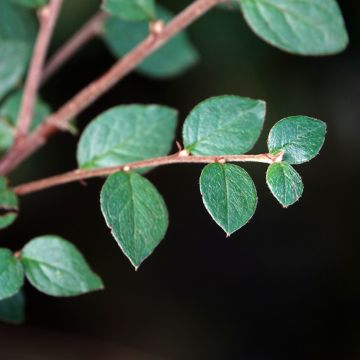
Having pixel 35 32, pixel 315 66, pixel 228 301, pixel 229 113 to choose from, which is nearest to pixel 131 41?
pixel 35 32

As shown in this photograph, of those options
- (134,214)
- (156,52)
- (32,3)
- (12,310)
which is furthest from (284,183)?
(156,52)

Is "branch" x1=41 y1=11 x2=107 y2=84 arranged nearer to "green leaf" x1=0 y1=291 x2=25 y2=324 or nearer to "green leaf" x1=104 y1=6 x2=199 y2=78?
"green leaf" x1=104 y1=6 x2=199 y2=78

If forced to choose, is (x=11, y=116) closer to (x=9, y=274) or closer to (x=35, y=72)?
(x=35, y=72)

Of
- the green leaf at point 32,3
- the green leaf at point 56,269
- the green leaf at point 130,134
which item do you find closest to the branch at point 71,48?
the green leaf at point 32,3

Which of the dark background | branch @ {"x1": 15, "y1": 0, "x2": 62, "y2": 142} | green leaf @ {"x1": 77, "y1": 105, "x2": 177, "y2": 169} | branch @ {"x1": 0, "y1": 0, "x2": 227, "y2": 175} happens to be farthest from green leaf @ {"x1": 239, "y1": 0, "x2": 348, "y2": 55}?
the dark background

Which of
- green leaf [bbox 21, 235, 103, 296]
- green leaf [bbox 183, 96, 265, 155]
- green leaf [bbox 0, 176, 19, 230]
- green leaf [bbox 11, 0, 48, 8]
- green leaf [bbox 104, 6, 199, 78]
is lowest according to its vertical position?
green leaf [bbox 104, 6, 199, 78]
